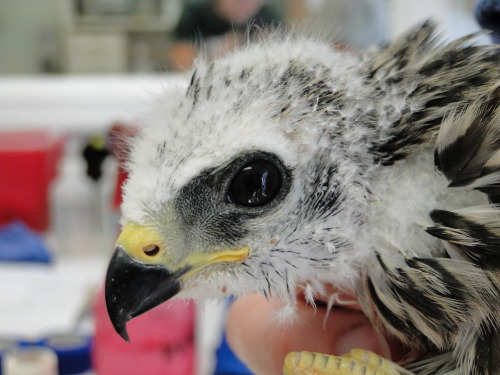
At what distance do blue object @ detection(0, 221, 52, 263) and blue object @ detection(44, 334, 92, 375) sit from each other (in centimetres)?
58

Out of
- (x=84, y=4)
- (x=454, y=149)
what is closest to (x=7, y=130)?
(x=84, y=4)

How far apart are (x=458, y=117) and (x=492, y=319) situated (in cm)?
18

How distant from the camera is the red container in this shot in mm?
1862

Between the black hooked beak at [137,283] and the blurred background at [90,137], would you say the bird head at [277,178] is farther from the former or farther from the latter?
the blurred background at [90,137]

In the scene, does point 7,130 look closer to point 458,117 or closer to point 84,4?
point 84,4

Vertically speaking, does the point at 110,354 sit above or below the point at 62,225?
above

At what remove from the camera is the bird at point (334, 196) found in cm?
48

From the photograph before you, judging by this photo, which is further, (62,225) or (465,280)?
(62,225)

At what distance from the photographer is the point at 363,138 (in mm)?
503

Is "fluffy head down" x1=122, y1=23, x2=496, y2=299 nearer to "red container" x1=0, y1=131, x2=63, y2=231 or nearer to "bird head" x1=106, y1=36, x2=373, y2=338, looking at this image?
"bird head" x1=106, y1=36, x2=373, y2=338

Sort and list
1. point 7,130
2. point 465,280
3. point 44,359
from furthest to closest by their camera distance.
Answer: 1. point 7,130
2. point 44,359
3. point 465,280

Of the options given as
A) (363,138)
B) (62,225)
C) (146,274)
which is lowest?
(62,225)

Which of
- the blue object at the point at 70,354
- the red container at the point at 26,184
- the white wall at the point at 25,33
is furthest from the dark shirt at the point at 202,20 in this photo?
the blue object at the point at 70,354

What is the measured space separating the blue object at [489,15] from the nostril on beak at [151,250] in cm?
46
